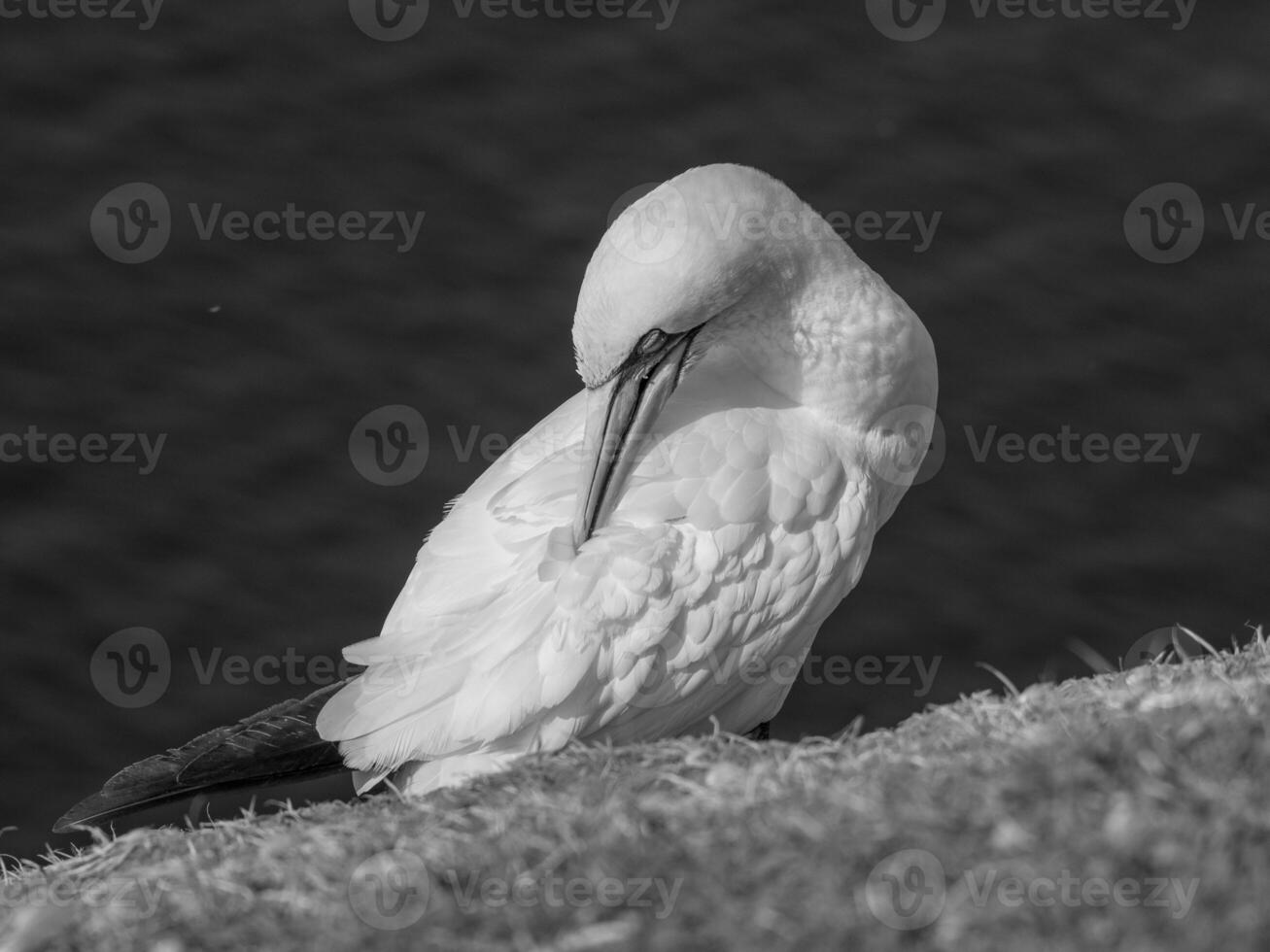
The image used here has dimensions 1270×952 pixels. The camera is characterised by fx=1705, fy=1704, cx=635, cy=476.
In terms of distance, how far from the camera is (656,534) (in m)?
6.00

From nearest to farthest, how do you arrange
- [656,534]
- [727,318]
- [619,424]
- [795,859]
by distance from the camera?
1. [795,859]
2. [656,534]
3. [619,424]
4. [727,318]

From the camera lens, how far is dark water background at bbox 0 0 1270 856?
9.61 m

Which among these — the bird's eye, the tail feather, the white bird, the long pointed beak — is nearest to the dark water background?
the tail feather

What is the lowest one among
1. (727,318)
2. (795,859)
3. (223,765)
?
(223,765)

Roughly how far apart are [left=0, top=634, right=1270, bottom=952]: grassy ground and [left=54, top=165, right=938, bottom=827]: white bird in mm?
1096

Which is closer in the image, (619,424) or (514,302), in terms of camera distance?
(619,424)

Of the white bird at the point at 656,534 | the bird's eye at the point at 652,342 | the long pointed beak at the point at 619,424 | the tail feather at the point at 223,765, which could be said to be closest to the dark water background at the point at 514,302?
the tail feather at the point at 223,765

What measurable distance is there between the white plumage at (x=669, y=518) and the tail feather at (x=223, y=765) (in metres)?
0.22

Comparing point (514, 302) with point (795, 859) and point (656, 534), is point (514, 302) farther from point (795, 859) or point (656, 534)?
point (795, 859)

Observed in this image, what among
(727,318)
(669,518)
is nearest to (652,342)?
(727,318)

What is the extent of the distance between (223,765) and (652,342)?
2.13 m

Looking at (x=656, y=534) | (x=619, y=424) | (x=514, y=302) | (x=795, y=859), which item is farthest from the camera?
(x=514, y=302)

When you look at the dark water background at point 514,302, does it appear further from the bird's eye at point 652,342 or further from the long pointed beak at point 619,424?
the bird's eye at point 652,342

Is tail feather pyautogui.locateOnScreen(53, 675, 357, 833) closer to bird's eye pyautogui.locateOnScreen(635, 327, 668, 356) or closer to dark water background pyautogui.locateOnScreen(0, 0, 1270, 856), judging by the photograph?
bird's eye pyautogui.locateOnScreen(635, 327, 668, 356)
